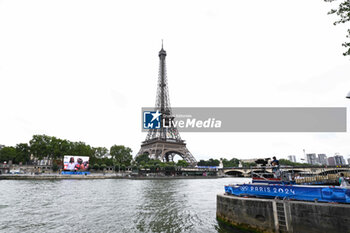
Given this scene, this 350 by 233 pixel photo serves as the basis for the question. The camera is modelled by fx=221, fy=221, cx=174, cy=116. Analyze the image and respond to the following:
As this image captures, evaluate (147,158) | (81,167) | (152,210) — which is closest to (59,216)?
(152,210)

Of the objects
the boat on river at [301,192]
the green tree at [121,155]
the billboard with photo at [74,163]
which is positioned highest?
the green tree at [121,155]

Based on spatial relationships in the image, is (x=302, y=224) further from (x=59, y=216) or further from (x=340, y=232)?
(x=59, y=216)

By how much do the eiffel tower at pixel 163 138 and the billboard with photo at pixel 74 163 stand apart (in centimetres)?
3013

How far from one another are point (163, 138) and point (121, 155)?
23.3 m

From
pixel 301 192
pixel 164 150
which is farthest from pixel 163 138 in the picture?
pixel 301 192

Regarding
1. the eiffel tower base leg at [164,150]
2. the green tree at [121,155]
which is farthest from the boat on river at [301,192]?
the green tree at [121,155]

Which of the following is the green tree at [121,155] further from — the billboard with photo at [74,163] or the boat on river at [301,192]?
the boat on river at [301,192]

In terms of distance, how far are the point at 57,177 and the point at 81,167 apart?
47.8ft

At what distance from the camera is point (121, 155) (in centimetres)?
11075

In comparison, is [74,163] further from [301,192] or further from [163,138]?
[301,192]

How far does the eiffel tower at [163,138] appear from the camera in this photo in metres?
103

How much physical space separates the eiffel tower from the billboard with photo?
98.9 feet

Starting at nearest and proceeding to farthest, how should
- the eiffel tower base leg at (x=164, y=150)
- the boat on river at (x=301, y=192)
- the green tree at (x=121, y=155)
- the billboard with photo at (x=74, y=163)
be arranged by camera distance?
the boat on river at (x=301, y=192), the billboard with photo at (x=74, y=163), the eiffel tower base leg at (x=164, y=150), the green tree at (x=121, y=155)

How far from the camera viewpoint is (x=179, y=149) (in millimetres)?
106438
